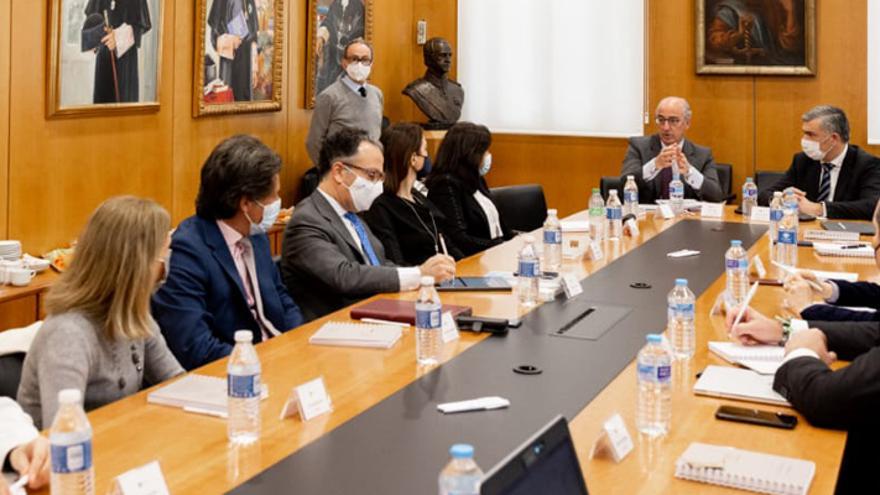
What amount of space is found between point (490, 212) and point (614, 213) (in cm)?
74

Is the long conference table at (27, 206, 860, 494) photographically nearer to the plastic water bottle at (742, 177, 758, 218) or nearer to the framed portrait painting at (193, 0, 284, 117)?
the plastic water bottle at (742, 177, 758, 218)

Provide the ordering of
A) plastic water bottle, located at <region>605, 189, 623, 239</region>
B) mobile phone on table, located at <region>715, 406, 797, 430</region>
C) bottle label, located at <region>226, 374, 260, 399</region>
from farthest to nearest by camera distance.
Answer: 1. plastic water bottle, located at <region>605, 189, 623, 239</region>
2. mobile phone on table, located at <region>715, 406, 797, 430</region>
3. bottle label, located at <region>226, 374, 260, 399</region>

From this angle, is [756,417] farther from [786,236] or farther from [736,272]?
[786,236]

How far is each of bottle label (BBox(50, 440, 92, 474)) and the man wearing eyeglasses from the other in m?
5.75

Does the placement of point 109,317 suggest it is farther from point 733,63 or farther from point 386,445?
point 733,63

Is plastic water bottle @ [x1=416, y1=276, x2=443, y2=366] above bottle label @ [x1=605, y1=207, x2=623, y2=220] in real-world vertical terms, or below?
below

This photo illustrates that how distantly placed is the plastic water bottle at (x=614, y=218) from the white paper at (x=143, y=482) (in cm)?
369

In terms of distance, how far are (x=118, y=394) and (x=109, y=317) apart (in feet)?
0.74

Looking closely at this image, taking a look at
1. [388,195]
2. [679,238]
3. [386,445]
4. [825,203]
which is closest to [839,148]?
[825,203]

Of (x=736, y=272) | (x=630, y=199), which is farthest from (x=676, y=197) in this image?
(x=736, y=272)

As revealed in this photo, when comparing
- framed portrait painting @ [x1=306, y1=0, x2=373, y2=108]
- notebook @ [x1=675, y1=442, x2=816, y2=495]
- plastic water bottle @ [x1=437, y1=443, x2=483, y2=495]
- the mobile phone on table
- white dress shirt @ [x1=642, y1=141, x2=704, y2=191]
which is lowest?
notebook @ [x1=675, y1=442, x2=816, y2=495]

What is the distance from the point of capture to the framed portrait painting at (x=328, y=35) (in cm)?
793

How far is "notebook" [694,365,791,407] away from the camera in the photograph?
2.55 m

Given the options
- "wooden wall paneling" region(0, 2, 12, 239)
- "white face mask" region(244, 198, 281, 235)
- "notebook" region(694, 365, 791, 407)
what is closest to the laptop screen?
"notebook" region(694, 365, 791, 407)
